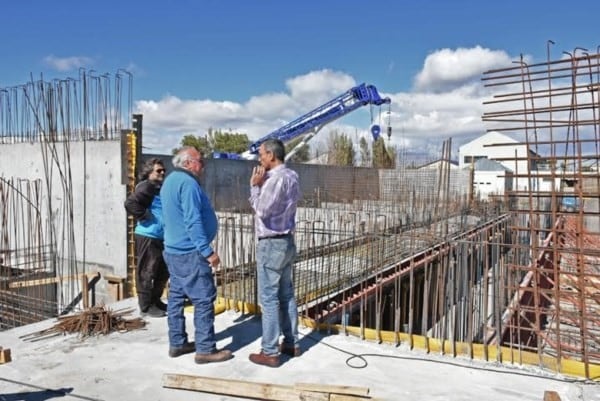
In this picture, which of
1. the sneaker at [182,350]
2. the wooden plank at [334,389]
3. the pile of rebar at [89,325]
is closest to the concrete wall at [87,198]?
the pile of rebar at [89,325]

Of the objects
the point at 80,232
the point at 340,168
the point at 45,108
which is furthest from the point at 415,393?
the point at 340,168

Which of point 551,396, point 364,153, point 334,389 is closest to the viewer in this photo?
point 551,396

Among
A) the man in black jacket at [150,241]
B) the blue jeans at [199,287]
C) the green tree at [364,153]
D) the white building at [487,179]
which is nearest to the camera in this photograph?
the blue jeans at [199,287]

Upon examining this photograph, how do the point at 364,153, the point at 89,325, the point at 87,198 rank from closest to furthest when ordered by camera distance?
the point at 89,325, the point at 87,198, the point at 364,153

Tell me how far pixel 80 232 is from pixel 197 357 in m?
4.20

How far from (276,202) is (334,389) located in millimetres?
1097

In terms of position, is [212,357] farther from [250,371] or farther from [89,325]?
[89,325]

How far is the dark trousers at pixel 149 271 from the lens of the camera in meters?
4.09

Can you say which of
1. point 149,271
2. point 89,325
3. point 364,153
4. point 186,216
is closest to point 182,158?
point 186,216

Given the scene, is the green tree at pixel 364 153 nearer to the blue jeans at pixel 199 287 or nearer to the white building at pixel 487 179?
the white building at pixel 487 179

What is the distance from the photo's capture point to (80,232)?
21.5 ft

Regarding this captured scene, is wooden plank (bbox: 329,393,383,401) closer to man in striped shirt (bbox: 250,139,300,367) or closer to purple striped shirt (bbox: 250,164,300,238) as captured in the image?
man in striped shirt (bbox: 250,139,300,367)

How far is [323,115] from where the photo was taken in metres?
17.4

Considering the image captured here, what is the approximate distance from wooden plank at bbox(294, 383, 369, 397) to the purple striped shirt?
888 millimetres
